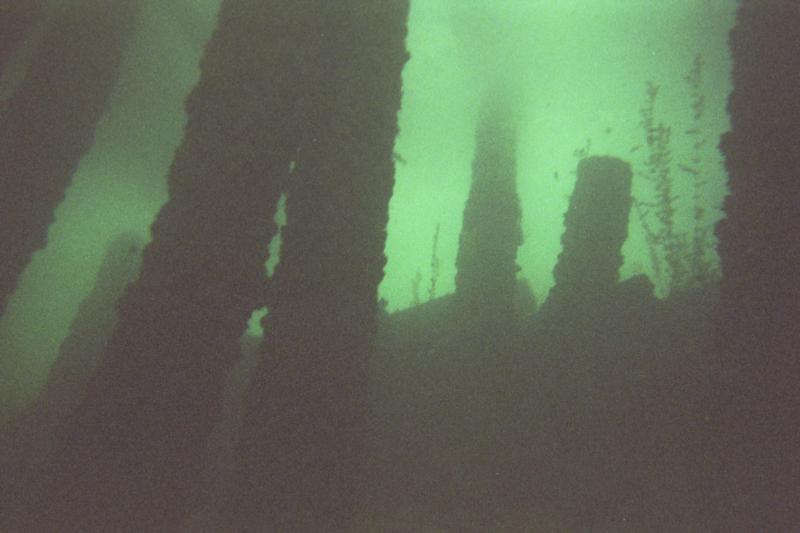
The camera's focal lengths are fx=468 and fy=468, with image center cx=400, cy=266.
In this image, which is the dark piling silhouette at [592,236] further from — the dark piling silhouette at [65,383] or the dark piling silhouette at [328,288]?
the dark piling silhouette at [65,383]

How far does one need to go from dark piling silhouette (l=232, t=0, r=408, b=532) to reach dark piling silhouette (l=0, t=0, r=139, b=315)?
18.9ft

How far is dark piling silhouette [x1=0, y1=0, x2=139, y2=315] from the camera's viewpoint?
8453 mm

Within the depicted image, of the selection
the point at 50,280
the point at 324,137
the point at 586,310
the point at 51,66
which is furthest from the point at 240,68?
the point at 50,280

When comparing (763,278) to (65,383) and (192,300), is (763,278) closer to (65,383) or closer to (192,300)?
(192,300)

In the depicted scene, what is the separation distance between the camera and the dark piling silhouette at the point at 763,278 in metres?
3.68

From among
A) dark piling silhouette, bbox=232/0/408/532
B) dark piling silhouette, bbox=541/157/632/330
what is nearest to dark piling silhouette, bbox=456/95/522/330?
dark piling silhouette, bbox=541/157/632/330

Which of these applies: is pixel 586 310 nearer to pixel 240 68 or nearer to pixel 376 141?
pixel 376 141

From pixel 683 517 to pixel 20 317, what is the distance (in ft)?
152

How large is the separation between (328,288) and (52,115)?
7.86 metres

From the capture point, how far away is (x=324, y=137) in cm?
618

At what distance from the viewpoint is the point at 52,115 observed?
9227 mm

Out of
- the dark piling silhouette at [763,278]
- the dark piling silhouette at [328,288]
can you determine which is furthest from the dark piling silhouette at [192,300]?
the dark piling silhouette at [763,278]

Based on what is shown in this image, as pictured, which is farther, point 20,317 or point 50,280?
point 50,280

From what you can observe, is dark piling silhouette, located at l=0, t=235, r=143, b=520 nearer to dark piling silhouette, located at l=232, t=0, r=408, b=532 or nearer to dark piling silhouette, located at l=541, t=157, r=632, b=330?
dark piling silhouette, located at l=232, t=0, r=408, b=532
